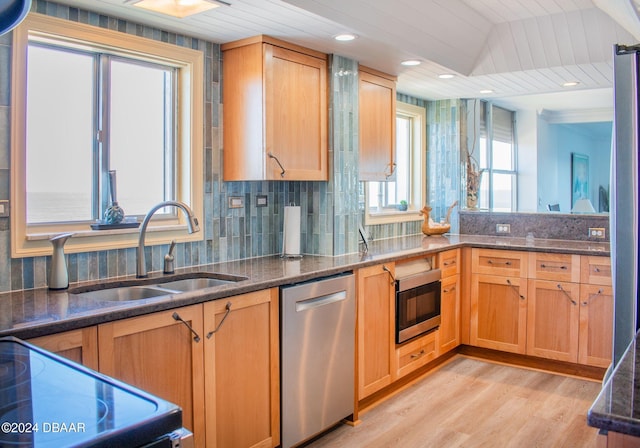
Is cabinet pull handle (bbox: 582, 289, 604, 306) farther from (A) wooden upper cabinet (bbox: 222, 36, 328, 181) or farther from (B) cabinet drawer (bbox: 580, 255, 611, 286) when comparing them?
(A) wooden upper cabinet (bbox: 222, 36, 328, 181)

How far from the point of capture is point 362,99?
3842 mm

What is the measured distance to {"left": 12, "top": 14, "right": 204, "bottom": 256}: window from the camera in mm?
2441

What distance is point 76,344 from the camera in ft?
6.23

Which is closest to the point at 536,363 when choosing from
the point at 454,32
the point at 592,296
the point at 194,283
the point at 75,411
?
the point at 592,296

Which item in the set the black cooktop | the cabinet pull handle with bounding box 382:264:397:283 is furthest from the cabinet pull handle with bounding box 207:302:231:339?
the cabinet pull handle with bounding box 382:264:397:283

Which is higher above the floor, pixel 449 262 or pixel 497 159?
pixel 497 159

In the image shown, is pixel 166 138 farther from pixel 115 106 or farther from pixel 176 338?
pixel 176 338

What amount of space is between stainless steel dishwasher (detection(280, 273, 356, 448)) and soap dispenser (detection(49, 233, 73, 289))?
0.98m

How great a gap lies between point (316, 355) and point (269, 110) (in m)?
1.36

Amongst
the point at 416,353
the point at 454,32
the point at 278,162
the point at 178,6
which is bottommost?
the point at 416,353

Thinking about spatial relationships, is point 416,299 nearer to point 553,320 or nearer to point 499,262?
point 499,262

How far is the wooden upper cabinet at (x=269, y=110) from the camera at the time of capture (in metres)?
3.09

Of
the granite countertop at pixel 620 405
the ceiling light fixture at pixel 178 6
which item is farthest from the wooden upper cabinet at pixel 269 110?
the granite countertop at pixel 620 405

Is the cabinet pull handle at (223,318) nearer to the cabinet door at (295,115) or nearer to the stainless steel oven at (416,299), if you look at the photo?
the cabinet door at (295,115)
